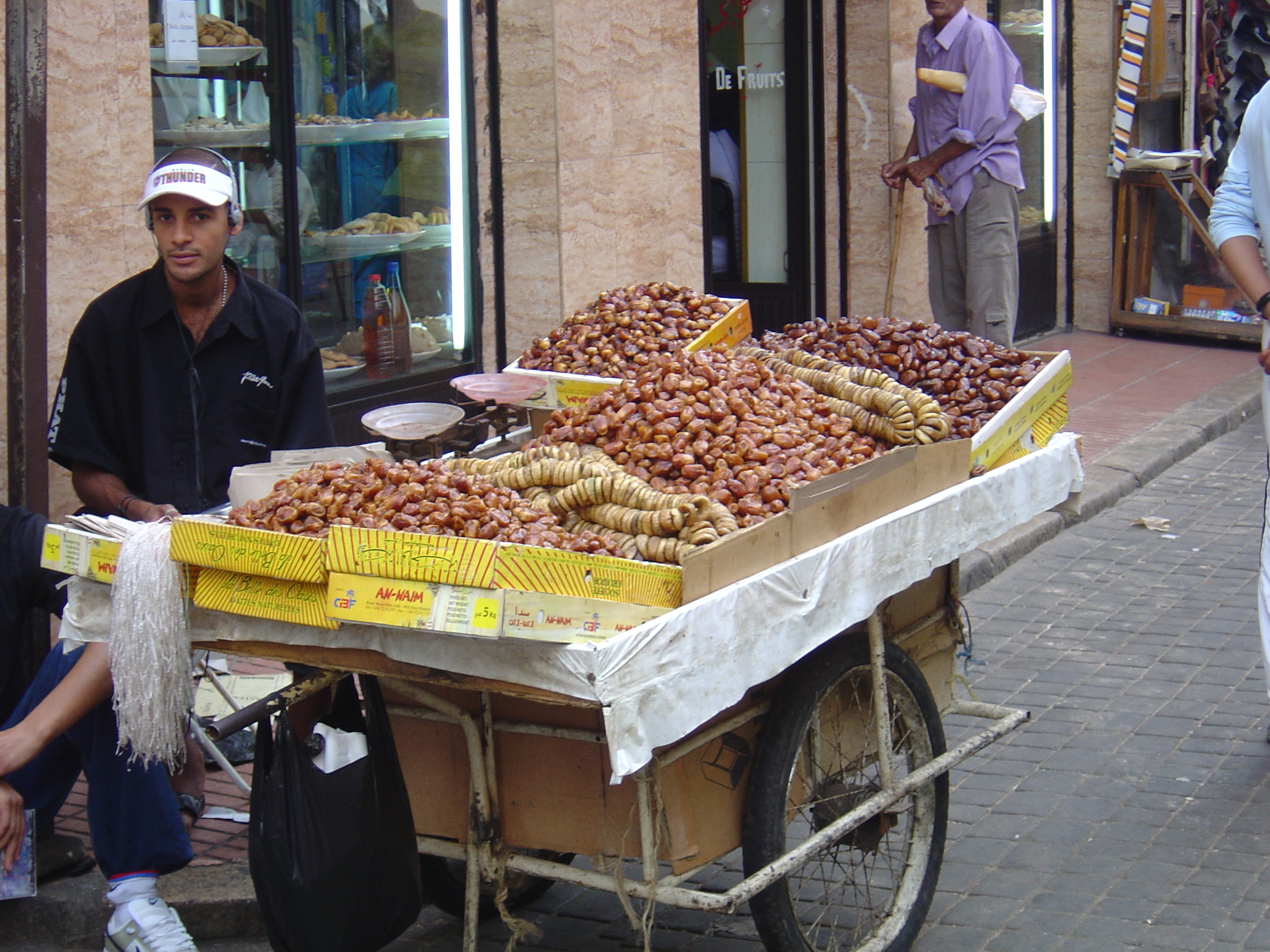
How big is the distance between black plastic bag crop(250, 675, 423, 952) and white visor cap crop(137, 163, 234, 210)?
54.9 inches

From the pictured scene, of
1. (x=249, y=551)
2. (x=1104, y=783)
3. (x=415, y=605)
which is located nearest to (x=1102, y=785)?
(x=1104, y=783)

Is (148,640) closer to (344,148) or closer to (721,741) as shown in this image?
(721,741)

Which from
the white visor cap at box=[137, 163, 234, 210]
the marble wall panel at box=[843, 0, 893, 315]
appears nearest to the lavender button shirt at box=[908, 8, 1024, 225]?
the marble wall panel at box=[843, 0, 893, 315]

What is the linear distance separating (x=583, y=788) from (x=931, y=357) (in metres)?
1.78

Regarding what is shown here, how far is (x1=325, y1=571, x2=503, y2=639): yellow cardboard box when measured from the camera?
2355mm

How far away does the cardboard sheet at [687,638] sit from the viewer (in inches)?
95.5

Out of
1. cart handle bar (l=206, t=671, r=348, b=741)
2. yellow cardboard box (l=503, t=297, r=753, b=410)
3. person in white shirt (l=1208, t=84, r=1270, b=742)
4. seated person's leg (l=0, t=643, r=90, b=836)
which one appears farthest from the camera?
yellow cardboard box (l=503, t=297, r=753, b=410)

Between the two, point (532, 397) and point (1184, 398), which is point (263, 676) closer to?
point (532, 397)

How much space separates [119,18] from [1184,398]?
7138 mm

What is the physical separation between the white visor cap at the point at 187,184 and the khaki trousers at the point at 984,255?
17.0ft

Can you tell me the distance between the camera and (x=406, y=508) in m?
2.68

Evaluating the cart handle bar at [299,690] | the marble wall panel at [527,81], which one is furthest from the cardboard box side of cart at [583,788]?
the marble wall panel at [527,81]

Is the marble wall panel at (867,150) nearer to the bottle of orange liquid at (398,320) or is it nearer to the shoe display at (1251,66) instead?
the bottle of orange liquid at (398,320)

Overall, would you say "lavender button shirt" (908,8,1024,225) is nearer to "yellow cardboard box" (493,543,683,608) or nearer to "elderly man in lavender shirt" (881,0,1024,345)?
"elderly man in lavender shirt" (881,0,1024,345)
